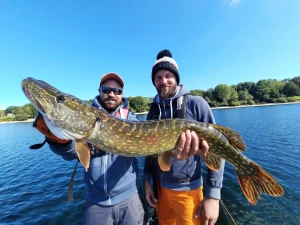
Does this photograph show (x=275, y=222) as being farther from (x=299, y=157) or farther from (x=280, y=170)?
(x=299, y=157)

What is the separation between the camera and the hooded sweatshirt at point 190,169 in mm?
2567

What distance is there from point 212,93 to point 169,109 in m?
87.4

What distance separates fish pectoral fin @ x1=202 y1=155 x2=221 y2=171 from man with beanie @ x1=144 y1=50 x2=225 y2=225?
11 centimetres

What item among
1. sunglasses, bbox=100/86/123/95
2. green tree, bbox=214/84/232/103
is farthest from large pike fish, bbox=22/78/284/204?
green tree, bbox=214/84/232/103

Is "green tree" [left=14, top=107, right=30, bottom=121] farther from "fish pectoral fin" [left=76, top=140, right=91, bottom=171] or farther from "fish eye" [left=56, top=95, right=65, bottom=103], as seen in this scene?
"fish pectoral fin" [left=76, top=140, right=91, bottom=171]

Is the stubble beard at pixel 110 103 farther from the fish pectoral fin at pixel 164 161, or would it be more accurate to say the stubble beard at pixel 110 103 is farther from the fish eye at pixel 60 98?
the fish pectoral fin at pixel 164 161

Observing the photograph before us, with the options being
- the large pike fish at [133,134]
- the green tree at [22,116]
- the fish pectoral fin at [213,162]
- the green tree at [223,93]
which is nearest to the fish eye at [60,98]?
the large pike fish at [133,134]

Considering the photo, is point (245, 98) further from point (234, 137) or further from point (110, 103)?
point (110, 103)

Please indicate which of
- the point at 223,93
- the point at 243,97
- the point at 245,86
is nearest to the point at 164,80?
the point at 243,97

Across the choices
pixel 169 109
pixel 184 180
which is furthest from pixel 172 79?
pixel 184 180

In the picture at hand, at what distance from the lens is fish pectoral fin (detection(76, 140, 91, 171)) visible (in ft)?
7.57

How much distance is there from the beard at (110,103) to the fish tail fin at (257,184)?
232 centimetres

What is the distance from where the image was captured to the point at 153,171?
3.15 metres

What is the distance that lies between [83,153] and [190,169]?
1621mm
